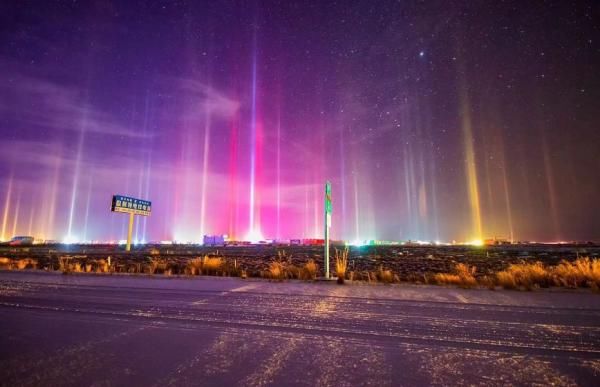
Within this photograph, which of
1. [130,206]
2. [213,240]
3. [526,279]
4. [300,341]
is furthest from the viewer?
[213,240]

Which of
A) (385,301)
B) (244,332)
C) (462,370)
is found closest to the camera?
(462,370)

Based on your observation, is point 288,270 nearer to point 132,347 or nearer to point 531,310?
point 531,310

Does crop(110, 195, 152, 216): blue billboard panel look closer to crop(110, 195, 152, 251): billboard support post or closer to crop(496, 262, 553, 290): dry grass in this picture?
crop(110, 195, 152, 251): billboard support post

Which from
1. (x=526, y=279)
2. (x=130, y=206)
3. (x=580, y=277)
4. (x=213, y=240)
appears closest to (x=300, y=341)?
(x=526, y=279)

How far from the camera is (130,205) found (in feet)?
202

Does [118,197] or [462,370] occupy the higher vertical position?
[118,197]

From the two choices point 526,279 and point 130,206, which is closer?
point 526,279

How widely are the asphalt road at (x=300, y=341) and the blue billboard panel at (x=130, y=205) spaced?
59029mm

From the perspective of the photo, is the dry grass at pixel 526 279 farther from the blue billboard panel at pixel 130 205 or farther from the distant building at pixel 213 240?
the distant building at pixel 213 240

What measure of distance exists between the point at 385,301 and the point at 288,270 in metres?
6.90

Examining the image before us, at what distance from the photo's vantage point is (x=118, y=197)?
194 ft

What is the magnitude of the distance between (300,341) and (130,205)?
6619 cm

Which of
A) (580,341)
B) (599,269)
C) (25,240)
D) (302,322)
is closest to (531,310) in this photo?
(580,341)

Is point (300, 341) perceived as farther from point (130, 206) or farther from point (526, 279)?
point (130, 206)
